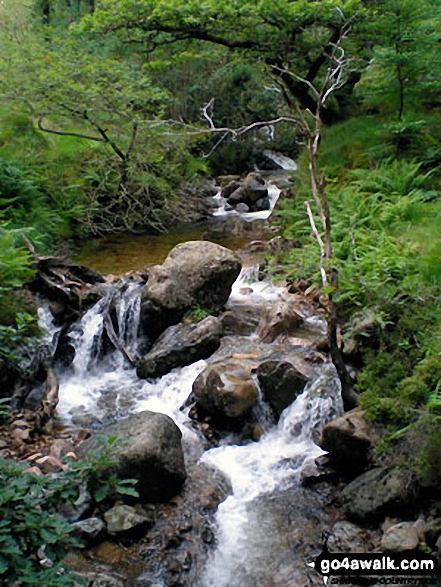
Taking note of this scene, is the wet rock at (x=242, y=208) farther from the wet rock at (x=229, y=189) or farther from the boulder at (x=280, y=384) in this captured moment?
the boulder at (x=280, y=384)

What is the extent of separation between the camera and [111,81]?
13266 millimetres

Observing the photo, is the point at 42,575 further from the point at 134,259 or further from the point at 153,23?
the point at 153,23

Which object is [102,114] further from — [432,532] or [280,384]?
[432,532]

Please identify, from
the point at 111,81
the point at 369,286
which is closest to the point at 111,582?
the point at 369,286

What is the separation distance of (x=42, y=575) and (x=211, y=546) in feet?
9.44

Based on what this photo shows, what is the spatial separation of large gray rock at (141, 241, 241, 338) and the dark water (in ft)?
7.56

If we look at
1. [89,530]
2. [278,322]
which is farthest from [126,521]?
[278,322]

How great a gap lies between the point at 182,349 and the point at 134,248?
5487mm

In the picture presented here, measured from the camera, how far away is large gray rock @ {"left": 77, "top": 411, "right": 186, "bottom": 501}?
16.7 ft

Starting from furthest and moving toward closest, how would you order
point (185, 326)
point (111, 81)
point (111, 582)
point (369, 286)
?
point (111, 81)
point (185, 326)
point (369, 286)
point (111, 582)

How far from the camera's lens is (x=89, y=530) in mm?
4605

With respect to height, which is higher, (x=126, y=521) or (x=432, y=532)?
(x=432, y=532)

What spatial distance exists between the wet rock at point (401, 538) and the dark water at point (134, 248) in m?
7.62

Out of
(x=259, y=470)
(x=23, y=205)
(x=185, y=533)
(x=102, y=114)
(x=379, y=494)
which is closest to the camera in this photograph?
(x=379, y=494)
